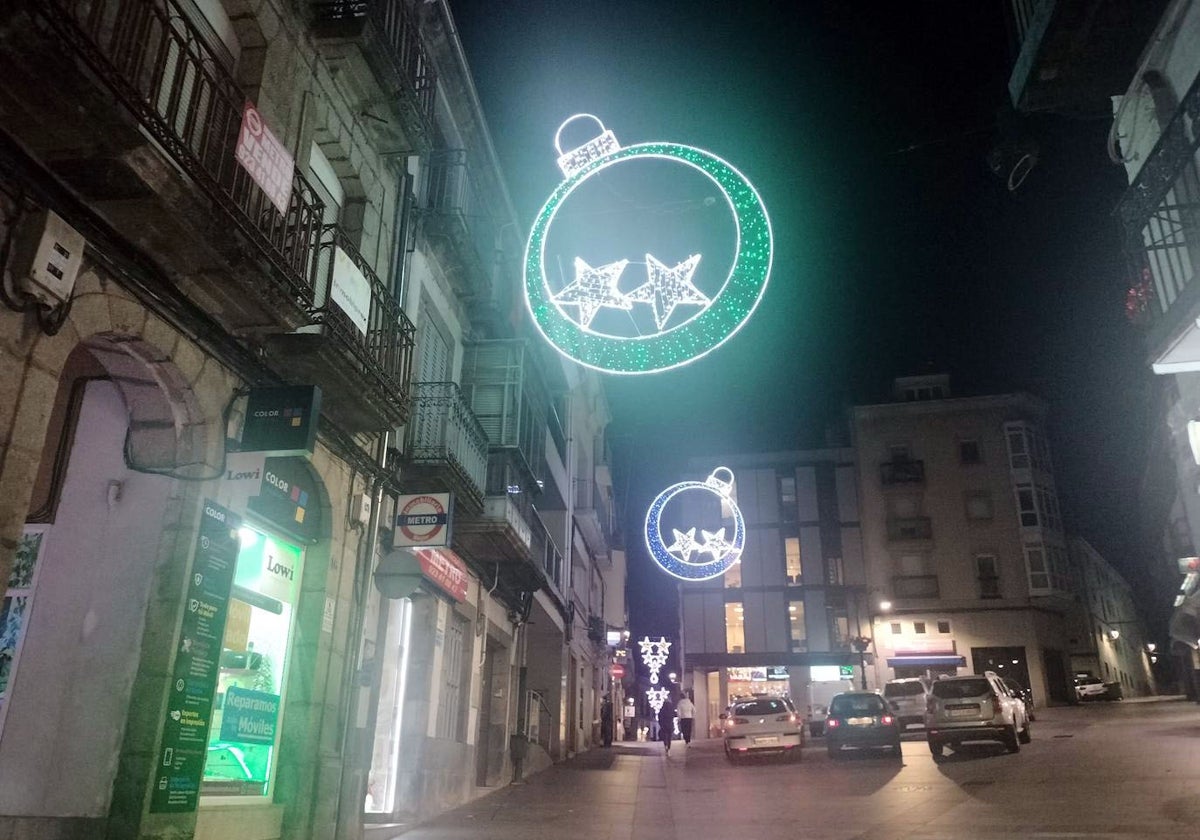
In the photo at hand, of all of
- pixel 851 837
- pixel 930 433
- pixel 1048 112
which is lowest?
pixel 851 837

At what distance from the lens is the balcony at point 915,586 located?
46.0 metres

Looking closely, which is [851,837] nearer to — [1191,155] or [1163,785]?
[1163,785]

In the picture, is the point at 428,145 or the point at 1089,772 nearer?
the point at 428,145

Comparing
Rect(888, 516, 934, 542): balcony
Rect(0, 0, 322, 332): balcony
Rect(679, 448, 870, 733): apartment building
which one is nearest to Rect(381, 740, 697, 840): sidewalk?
Rect(0, 0, 322, 332): balcony

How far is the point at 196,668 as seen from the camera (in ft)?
24.4

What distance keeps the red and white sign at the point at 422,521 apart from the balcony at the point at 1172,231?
8901mm

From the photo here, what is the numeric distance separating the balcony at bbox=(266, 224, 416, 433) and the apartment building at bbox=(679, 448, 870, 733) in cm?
3885

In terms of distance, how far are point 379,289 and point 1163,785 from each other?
40.3 ft

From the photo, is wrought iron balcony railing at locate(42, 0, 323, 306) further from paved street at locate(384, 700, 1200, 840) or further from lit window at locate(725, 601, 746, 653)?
lit window at locate(725, 601, 746, 653)

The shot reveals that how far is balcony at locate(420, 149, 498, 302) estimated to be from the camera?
44.5 feet

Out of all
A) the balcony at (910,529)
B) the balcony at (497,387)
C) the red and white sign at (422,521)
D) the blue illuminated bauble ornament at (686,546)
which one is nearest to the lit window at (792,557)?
the balcony at (910,529)

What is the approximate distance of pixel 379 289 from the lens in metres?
10.6

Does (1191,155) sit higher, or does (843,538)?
(843,538)

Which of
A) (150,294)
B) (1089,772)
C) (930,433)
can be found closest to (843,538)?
(930,433)
